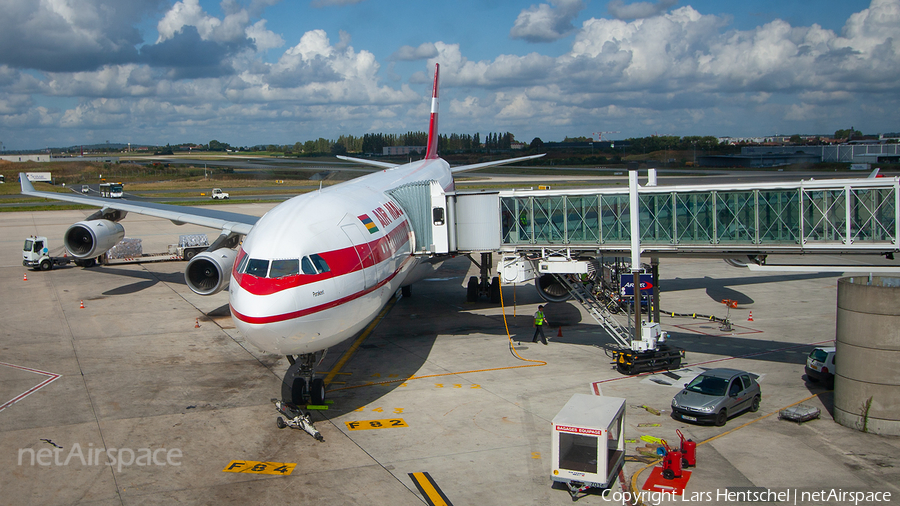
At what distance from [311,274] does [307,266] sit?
23cm

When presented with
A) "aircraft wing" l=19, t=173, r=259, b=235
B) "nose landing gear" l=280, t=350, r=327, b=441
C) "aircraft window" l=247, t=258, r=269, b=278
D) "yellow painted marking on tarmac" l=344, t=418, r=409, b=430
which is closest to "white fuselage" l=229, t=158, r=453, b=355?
"aircraft window" l=247, t=258, r=269, b=278

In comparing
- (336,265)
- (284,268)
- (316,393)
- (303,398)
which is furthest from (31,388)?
(336,265)

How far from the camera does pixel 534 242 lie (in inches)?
931

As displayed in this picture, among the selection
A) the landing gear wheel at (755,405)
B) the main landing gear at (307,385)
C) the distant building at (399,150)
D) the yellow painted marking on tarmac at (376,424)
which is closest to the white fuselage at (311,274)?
the main landing gear at (307,385)

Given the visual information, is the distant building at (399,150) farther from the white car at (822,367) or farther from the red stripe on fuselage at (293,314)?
the red stripe on fuselage at (293,314)

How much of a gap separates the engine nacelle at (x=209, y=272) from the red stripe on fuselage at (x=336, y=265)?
22.5 ft

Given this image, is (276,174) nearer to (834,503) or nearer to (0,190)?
(0,190)

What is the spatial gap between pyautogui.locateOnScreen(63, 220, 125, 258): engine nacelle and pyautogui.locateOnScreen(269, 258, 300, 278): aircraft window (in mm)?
19526

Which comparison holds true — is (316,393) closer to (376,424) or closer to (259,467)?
(376,424)

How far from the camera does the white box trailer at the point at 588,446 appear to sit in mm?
12742

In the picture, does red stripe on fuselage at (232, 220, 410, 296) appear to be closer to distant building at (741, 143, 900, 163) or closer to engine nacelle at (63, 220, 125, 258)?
engine nacelle at (63, 220, 125, 258)

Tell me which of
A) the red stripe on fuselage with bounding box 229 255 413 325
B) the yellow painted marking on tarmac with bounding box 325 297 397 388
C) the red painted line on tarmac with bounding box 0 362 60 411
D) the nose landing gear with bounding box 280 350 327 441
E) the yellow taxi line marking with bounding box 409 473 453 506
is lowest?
the yellow painted marking on tarmac with bounding box 325 297 397 388

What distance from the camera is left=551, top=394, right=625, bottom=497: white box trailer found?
12.7 meters

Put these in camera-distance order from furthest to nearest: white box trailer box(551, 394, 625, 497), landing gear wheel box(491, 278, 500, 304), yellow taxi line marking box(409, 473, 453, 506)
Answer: landing gear wheel box(491, 278, 500, 304) → white box trailer box(551, 394, 625, 497) → yellow taxi line marking box(409, 473, 453, 506)
